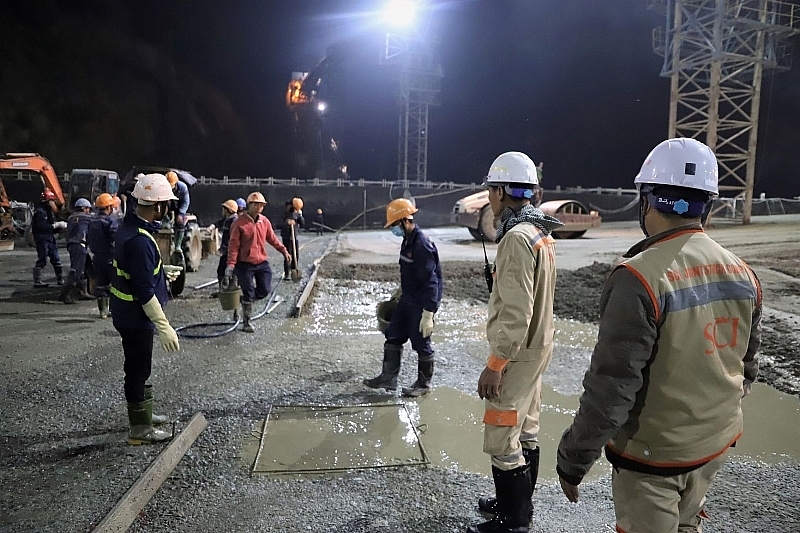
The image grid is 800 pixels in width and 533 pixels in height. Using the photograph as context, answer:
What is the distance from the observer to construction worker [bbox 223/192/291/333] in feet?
23.4

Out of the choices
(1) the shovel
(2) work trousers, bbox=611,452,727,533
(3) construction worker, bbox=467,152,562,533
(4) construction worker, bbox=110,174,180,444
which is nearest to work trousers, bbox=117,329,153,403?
(4) construction worker, bbox=110,174,180,444

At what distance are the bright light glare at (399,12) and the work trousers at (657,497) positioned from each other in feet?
106

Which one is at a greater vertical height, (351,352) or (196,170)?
(196,170)

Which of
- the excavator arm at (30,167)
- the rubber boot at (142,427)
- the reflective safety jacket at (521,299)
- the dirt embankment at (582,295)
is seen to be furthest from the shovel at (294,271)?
the excavator arm at (30,167)

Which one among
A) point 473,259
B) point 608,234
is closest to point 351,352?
point 473,259

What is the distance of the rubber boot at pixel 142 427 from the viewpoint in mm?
4090

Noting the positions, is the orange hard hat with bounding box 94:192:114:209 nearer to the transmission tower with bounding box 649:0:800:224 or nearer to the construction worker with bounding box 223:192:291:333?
the construction worker with bounding box 223:192:291:333

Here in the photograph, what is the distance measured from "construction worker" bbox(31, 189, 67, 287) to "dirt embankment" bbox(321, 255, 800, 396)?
560 centimetres

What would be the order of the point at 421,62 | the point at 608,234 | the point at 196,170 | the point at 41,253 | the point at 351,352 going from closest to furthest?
1. the point at 351,352
2. the point at 41,253
3. the point at 608,234
4. the point at 421,62
5. the point at 196,170

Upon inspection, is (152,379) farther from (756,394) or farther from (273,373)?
(756,394)

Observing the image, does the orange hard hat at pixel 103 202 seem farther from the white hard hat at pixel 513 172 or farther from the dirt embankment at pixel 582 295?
the white hard hat at pixel 513 172

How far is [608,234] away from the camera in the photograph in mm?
20766

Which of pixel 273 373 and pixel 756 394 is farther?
pixel 273 373

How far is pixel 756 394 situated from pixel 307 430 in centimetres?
422
